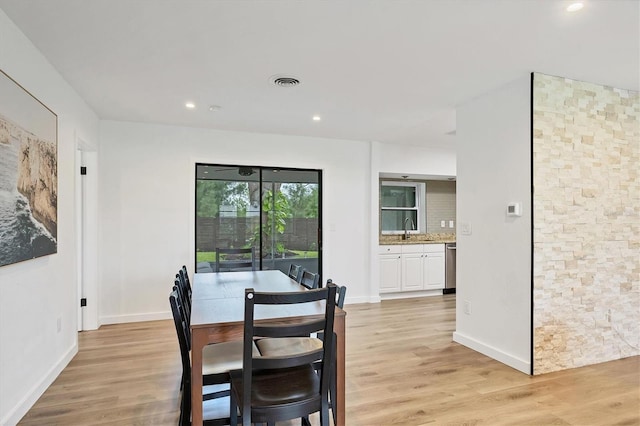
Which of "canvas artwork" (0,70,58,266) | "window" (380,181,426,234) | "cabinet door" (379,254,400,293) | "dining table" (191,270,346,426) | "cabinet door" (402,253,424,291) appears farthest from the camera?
"window" (380,181,426,234)

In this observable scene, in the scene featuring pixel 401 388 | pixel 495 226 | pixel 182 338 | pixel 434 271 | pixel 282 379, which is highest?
pixel 495 226

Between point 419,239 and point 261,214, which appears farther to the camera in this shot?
point 419,239

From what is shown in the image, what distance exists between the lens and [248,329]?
1.65 metres

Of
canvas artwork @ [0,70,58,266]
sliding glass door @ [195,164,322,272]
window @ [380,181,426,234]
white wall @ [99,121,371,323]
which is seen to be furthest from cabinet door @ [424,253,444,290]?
canvas artwork @ [0,70,58,266]

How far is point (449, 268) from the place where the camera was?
625 cm

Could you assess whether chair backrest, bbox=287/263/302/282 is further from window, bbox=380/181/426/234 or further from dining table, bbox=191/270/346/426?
window, bbox=380/181/426/234

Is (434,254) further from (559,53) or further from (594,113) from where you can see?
(559,53)

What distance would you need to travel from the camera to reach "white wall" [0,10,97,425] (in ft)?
7.25

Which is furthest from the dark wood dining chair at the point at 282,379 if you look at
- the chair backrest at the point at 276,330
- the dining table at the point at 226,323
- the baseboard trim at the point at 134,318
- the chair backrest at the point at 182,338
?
the baseboard trim at the point at 134,318

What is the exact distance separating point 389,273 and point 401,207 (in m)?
1.45

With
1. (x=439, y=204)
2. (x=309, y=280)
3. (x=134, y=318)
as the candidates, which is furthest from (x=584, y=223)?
(x=134, y=318)

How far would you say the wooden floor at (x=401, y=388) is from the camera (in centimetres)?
238

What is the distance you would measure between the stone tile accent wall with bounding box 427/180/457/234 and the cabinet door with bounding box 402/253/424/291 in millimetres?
1071

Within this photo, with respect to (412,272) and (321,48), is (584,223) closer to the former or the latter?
(321,48)
